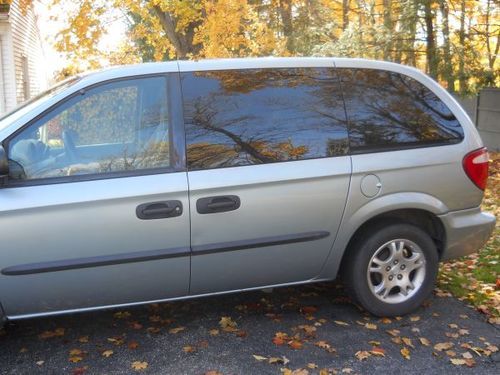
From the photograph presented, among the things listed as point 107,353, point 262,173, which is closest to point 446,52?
point 262,173

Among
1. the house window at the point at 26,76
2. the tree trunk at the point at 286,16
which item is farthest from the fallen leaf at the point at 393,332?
the house window at the point at 26,76

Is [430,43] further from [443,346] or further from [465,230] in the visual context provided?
[443,346]

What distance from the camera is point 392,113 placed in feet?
12.8

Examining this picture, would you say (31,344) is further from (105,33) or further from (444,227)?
(105,33)

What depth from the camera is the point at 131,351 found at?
3506 mm

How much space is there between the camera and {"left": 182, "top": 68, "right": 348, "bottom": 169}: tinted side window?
348 centimetres

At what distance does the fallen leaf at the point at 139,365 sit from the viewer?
10.9ft

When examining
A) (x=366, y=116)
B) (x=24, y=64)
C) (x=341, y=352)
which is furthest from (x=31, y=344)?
(x=24, y=64)

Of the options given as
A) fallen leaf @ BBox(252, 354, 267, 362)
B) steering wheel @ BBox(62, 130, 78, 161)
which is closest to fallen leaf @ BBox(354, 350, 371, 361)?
fallen leaf @ BBox(252, 354, 267, 362)

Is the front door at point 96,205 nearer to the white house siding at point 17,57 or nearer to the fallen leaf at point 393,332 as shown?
the fallen leaf at point 393,332

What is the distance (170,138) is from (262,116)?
63 centimetres

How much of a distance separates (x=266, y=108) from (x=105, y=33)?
8.85 m

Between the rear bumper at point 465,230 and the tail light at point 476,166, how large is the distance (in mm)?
226

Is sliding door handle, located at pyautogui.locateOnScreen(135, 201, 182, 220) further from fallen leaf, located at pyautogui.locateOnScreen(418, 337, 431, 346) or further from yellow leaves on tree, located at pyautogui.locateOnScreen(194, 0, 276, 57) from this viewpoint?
yellow leaves on tree, located at pyautogui.locateOnScreen(194, 0, 276, 57)
